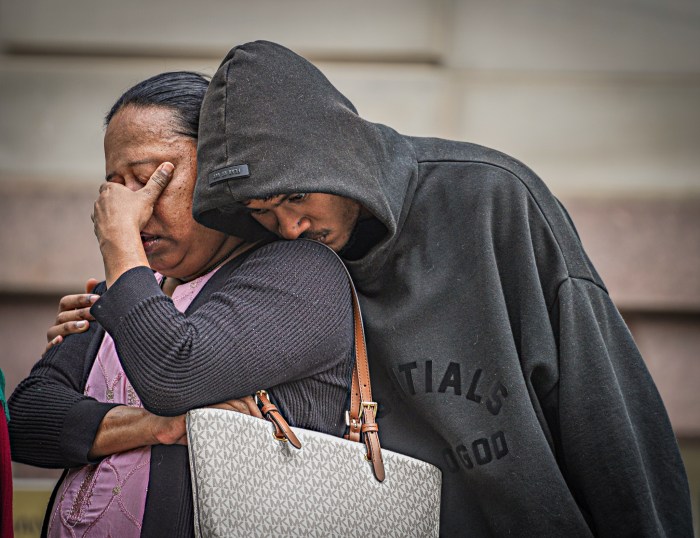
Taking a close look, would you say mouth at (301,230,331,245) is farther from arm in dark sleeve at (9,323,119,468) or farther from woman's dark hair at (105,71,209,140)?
arm in dark sleeve at (9,323,119,468)

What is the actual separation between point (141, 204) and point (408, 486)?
91 cm

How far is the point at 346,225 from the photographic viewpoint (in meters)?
2.28

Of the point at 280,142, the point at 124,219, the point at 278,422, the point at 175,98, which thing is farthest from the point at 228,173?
the point at 278,422

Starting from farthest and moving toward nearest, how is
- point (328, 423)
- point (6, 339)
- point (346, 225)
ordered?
point (6, 339), point (346, 225), point (328, 423)

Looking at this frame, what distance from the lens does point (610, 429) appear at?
2133 millimetres

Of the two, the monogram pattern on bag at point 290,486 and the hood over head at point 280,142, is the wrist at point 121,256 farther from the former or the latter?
the monogram pattern on bag at point 290,486

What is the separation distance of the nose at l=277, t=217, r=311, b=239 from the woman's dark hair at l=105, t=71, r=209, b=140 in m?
0.34

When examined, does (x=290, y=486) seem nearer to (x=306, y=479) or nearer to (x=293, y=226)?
(x=306, y=479)

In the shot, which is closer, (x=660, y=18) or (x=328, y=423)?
(x=328, y=423)

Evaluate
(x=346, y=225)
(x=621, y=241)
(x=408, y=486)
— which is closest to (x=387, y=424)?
(x=408, y=486)

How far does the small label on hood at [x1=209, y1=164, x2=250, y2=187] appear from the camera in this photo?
6.84 feet

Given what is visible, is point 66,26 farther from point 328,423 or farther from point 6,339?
point 328,423

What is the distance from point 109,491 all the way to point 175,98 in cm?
98

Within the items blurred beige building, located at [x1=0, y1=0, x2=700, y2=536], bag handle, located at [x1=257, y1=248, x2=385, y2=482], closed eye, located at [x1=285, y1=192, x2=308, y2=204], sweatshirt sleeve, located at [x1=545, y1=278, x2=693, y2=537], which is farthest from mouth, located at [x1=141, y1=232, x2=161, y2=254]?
blurred beige building, located at [x1=0, y1=0, x2=700, y2=536]
